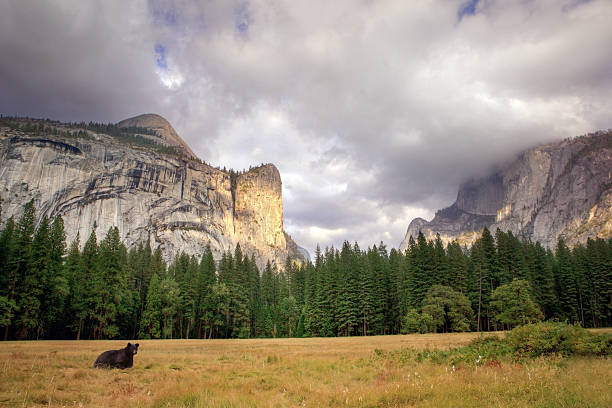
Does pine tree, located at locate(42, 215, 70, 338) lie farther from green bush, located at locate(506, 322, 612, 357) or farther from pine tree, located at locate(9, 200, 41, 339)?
green bush, located at locate(506, 322, 612, 357)

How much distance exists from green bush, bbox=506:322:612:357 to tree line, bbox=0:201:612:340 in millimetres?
30608

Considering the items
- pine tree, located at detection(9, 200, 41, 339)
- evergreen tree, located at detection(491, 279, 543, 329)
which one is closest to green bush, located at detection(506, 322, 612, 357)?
evergreen tree, located at detection(491, 279, 543, 329)

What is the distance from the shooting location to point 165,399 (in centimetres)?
814

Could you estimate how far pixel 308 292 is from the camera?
7088cm

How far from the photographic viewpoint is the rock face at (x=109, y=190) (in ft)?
440

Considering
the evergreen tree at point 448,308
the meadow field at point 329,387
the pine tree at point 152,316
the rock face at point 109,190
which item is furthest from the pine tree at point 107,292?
the rock face at point 109,190

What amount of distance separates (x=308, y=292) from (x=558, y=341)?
60.1 meters

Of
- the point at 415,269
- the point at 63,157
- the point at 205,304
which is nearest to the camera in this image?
the point at 415,269

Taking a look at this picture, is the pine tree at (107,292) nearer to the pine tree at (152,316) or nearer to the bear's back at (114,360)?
the pine tree at (152,316)

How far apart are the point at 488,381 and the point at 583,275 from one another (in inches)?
2642

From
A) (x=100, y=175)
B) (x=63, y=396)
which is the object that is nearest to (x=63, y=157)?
(x=100, y=175)

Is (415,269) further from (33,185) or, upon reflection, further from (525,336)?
(33,185)

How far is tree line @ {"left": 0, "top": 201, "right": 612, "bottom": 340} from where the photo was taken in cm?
4119

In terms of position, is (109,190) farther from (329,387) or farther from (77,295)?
(329,387)
